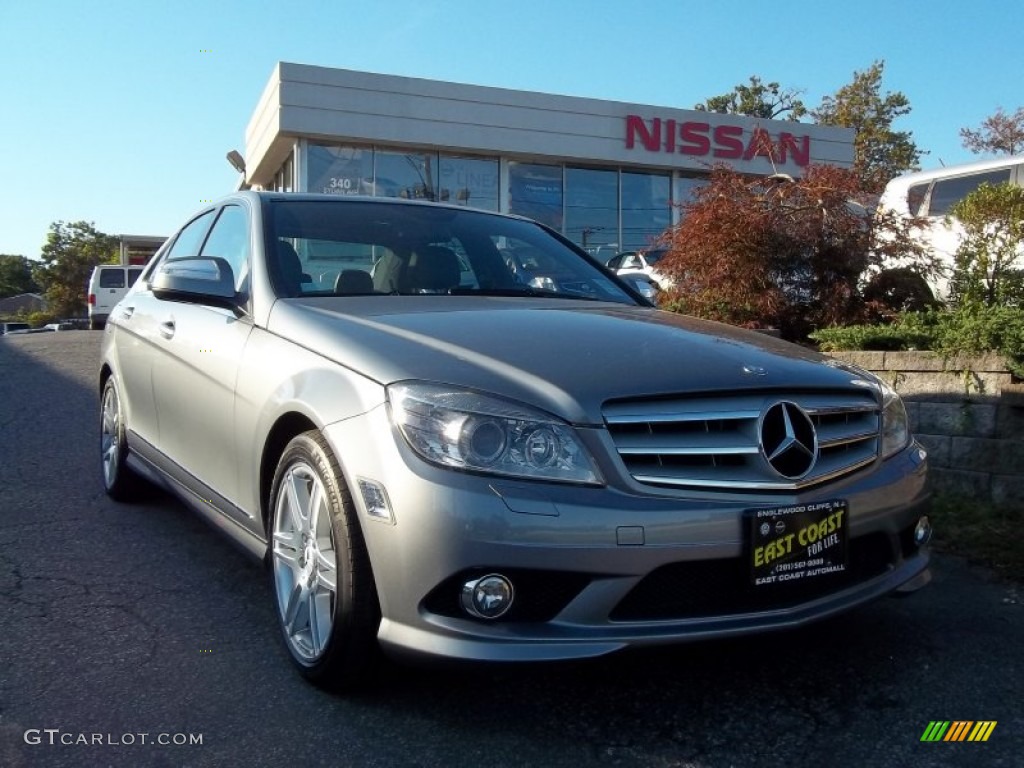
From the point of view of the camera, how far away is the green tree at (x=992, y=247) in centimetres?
612

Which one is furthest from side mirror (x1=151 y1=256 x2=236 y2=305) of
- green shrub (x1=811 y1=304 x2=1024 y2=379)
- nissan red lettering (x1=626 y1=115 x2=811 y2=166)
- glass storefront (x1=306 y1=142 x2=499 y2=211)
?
nissan red lettering (x1=626 y1=115 x2=811 y2=166)

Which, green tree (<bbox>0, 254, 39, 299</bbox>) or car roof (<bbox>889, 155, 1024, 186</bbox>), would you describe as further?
green tree (<bbox>0, 254, 39, 299</bbox>)

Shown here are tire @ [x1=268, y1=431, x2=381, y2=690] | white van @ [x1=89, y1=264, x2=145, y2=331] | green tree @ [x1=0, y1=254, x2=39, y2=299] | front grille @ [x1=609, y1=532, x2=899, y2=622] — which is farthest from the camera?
green tree @ [x1=0, y1=254, x2=39, y2=299]

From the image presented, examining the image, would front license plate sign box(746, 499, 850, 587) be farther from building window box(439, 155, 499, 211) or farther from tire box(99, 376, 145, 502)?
building window box(439, 155, 499, 211)

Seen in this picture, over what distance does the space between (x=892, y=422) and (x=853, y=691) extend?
88 centimetres

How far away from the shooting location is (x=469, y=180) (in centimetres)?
2008

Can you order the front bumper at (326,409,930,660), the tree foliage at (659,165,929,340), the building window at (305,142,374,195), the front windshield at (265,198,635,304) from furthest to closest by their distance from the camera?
the building window at (305,142,374,195) < the tree foliage at (659,165,929,340) < the front windshield at (265,198,635,304) < the front bumper at (326,409,930,660)

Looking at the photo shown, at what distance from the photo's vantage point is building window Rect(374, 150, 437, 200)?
1933 centimetres

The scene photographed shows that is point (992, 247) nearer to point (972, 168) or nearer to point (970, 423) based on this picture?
point (970, 423)

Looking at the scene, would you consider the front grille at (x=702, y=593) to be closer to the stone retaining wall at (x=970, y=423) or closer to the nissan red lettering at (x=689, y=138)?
the stone retaining wall at (x=970, y=423)

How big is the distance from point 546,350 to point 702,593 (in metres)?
0.84

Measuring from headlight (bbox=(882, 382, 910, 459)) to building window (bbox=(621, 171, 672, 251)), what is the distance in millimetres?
18450

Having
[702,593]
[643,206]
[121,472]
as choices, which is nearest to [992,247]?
[702,593]

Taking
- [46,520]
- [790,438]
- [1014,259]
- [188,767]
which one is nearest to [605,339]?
[790,438]
